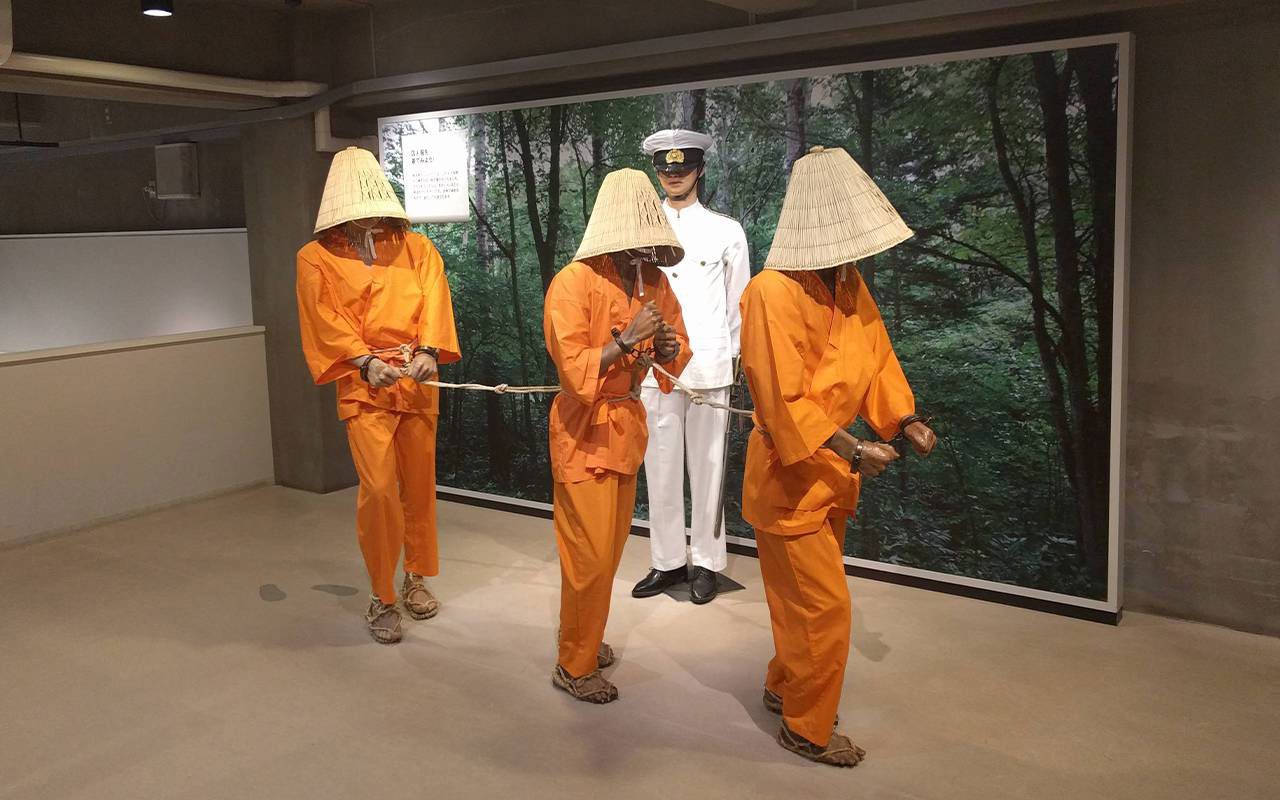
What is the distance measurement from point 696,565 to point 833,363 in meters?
1.82

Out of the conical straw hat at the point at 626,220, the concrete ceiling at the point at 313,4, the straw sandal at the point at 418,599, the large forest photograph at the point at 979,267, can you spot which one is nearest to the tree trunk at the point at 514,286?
the large forest photograph at the point at 979,267

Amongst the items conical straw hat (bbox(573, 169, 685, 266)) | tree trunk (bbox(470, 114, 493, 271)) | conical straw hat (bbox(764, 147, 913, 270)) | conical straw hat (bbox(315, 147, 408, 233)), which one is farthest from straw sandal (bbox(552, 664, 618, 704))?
tree trunk (bbox(470, 114, 493, 271))

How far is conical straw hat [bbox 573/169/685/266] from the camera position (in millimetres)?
3387

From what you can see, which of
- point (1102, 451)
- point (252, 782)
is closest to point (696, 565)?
point (1102, 451)

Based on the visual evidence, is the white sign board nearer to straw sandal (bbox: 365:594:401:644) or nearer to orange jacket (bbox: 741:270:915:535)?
straw sandal (bbox: 365:594:401:644)

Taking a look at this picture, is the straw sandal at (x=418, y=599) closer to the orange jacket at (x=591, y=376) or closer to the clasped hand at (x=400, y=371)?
the clasped hand at (x=400, y=371)

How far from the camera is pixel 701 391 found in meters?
4.61

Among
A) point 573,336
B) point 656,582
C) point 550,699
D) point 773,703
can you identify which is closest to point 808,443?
point 573,336

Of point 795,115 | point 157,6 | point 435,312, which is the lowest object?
point 435,312

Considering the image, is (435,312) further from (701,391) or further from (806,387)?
(806,387)

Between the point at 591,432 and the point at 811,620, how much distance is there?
94cm

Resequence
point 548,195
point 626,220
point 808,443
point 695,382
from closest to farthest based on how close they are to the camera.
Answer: point 808,443 < point 626,220 < point 695,382 < point 548,195

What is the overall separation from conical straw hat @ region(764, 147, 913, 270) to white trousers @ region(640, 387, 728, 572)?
5.35ft

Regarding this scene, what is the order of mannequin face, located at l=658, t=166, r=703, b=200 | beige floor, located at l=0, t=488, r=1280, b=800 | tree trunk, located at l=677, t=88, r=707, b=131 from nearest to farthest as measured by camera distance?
beige floor, located at l=0, t=488, r=1280, b=800 → mannequin face, located at l=658, t=166, r=703, b=200 → tree trunk, located at l=677, t=88, r=707, b=131
